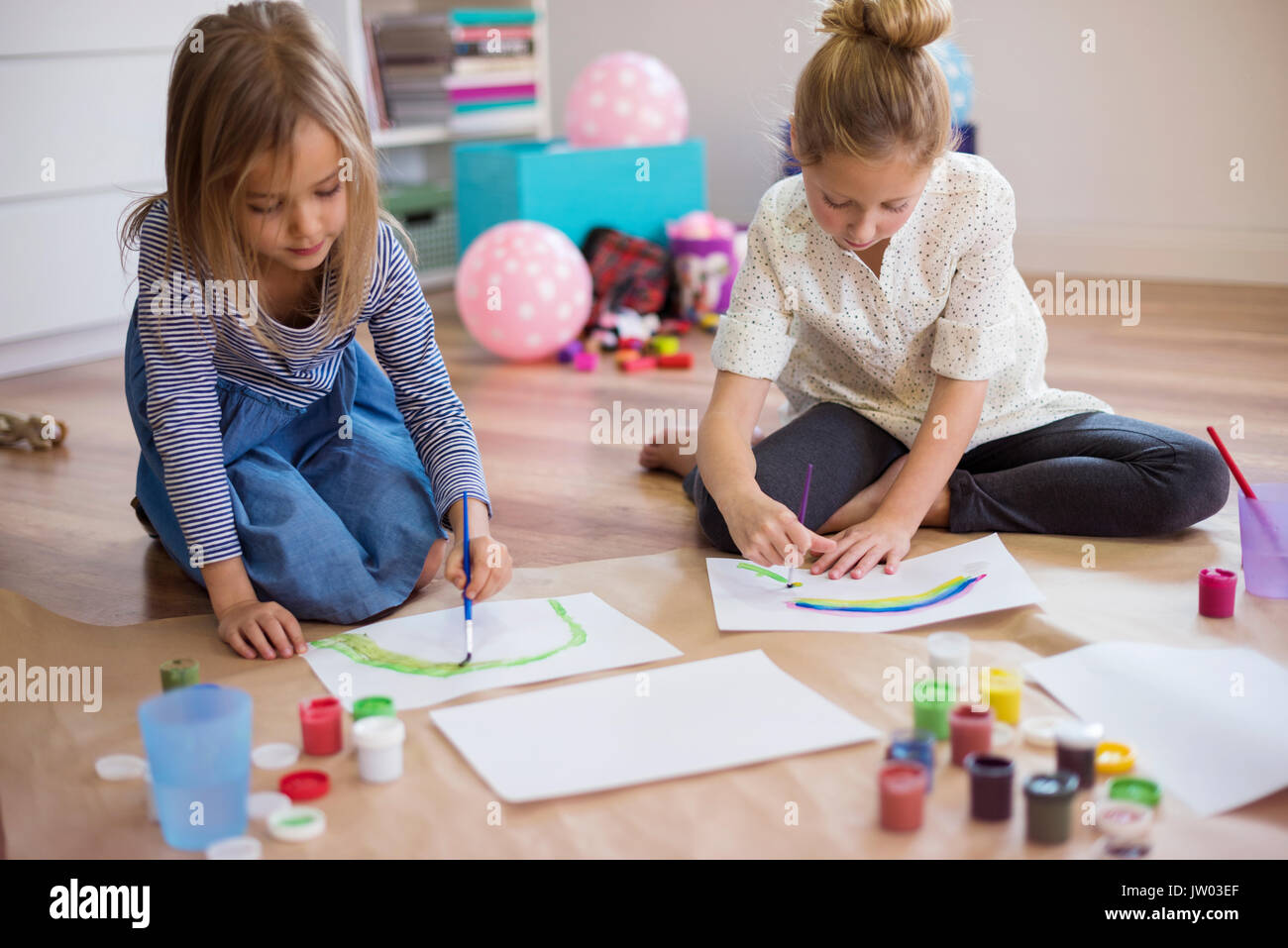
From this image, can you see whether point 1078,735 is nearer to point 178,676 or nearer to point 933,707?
point 933,707

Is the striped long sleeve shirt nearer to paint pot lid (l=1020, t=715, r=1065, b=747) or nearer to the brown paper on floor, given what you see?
the brown paper on floor

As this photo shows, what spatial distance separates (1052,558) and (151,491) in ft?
3.02

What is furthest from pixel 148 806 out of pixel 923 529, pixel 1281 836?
pixel 923 529

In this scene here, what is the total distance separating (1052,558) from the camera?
1.29 meters

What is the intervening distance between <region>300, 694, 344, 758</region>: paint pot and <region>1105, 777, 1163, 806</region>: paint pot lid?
533 millimetres

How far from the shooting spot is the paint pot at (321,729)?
2.99 ft

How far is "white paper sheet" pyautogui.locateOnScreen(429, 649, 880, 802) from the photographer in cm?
87

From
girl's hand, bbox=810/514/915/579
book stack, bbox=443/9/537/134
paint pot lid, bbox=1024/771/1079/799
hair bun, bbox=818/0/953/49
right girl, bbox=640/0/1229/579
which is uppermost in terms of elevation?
book stack, bbox=443/9/537/134

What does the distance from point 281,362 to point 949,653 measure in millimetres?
682

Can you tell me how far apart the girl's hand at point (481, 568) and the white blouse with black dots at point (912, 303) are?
0.34 m

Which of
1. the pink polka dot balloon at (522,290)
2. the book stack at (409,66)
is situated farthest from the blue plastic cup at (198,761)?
the book stack at (409,66)

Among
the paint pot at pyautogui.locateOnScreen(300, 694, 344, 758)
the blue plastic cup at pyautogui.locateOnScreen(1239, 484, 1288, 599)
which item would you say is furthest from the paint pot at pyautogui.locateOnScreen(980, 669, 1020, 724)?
the paint pot at pyautogui.locateOnScreen(300, 694, 344, 758)

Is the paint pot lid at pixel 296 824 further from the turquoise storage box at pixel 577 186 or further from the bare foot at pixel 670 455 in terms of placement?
the turquoise storage box at pixel 577 186
